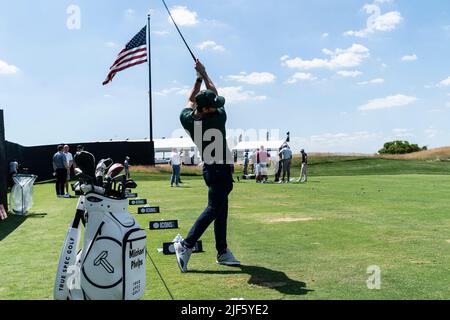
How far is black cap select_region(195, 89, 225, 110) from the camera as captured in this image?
5.78 m

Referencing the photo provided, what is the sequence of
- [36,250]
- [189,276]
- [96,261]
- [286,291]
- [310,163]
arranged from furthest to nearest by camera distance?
[310,163] < [36,250] < [189,276] < [286,291] < [96,261]

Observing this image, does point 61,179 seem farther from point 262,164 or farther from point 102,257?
point 102,257

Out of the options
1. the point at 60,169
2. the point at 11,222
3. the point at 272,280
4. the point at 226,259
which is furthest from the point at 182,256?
the point at 60,169

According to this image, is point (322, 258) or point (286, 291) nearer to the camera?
point (286, 291)

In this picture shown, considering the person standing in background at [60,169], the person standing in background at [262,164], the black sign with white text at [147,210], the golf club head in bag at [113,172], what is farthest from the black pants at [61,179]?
the golf club head in bag at [113,172]

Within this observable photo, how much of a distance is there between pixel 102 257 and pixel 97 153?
38.1 m

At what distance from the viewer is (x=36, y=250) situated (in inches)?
307

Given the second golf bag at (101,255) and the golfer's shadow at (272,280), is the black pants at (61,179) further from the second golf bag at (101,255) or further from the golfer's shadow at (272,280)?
the second golf bag at (101,255)

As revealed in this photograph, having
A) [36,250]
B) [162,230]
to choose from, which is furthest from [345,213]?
[36,250]

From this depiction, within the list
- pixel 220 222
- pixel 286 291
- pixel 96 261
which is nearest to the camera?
pixel 96 261

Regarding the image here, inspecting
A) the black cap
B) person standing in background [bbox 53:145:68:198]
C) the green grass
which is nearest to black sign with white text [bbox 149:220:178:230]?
the green grass
